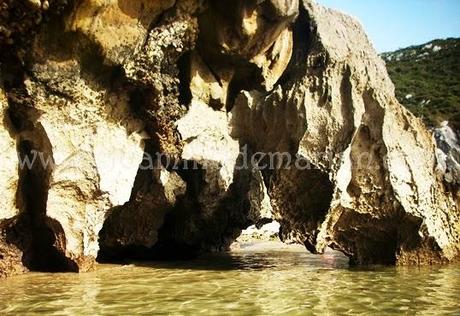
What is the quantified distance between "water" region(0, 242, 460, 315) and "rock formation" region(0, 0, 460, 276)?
3.62ft

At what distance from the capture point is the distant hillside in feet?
162

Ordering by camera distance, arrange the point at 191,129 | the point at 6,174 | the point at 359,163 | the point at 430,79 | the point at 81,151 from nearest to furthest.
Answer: the point at 6,174, the point at 81,151, the point at 359,163, the point at 191,129, the point at 430,79

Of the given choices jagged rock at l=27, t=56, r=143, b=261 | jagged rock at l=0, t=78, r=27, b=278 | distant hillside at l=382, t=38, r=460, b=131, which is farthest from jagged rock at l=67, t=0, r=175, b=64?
distant hillside at l=382, t=38, r=460, b=131

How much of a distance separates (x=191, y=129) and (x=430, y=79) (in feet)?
185

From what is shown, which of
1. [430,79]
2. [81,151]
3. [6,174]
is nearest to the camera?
[6,174]

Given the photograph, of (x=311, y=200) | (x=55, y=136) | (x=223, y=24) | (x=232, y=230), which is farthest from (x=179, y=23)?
(x=232, y=230)

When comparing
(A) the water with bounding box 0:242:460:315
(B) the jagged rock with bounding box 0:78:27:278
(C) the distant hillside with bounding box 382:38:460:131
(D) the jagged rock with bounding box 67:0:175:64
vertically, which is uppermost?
(C) the distant hillside with bounding box 382:38:460:131

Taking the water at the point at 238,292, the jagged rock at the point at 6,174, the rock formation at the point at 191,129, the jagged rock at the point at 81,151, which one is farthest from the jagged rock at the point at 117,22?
the water at the point at 238,292

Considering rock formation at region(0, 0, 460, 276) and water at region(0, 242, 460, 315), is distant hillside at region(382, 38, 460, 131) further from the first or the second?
water at region(0, 242, 460, 315)

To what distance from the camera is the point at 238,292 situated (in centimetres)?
861

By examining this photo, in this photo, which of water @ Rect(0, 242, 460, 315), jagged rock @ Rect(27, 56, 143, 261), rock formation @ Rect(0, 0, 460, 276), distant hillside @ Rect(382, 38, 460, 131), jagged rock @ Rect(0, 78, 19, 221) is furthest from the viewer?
distant hillside @ Rect(382, 38, 460, 131)

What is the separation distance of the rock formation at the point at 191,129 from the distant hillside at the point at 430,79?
34339mm

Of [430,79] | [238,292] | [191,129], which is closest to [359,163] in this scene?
[191,129]

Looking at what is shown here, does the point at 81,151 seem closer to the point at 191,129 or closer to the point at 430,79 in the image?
the point at 191,129
